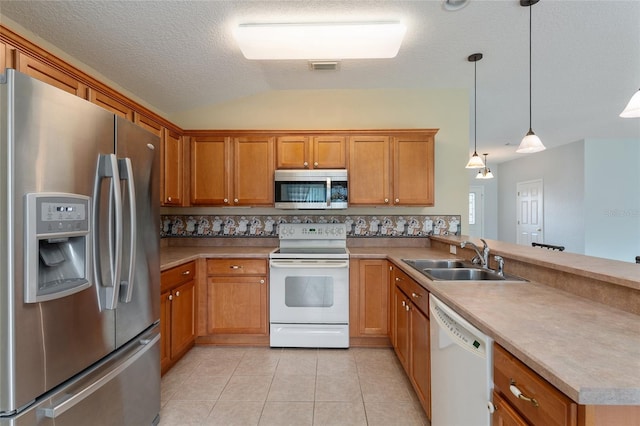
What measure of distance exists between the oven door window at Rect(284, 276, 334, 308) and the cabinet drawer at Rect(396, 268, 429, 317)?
675mm

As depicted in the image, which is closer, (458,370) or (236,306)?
(458,370)

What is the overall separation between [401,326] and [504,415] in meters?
1.43

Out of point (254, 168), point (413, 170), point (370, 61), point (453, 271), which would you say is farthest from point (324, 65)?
point (453, 271)

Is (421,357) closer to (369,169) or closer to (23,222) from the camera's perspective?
(369,169)

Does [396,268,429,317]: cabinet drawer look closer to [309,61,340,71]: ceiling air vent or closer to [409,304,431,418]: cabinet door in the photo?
[409,304,431,418]: cabinet door

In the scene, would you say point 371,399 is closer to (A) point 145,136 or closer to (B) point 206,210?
(A) point 145,136

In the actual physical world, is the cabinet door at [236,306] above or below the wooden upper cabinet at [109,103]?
below

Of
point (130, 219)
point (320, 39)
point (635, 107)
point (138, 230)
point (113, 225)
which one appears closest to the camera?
point (113, 225)

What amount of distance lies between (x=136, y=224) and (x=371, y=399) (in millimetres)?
1895

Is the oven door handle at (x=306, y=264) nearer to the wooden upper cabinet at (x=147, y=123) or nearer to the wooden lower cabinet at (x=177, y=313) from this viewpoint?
the wooden lower cabinet at (x=177, y=313)

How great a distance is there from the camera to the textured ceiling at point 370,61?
2035 millimetres

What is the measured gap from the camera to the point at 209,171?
3215 millimetres

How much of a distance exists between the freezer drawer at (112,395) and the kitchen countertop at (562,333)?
1.62 metres

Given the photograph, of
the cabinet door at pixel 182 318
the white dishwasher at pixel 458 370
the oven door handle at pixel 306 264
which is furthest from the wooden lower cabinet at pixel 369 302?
the cabinet door at pixel 182 318
